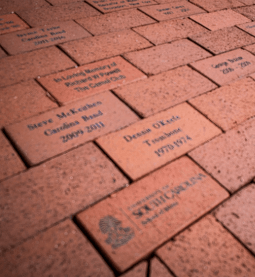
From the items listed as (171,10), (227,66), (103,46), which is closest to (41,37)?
(103,46)

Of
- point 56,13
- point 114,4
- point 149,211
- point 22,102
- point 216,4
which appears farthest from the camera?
point 216,4

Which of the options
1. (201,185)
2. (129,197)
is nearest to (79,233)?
(129,197)

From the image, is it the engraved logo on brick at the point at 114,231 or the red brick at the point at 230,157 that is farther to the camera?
the red brick at the point at 230,157

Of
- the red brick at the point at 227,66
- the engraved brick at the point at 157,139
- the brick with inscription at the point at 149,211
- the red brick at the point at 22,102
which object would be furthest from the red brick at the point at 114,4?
the brick with inscription at the point at 149,211

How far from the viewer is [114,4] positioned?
12.3ft

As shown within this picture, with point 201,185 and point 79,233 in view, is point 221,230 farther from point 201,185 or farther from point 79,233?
point 79,233

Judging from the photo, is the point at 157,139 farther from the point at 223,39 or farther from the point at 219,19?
the point at 219,19

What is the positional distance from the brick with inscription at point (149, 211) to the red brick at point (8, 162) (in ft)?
1.69

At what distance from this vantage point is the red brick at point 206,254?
146 centimetres

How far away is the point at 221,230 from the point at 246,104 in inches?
52.0

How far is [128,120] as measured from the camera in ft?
7.11

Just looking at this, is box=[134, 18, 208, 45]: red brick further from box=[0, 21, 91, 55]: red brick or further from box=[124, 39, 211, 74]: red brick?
box=[0, 21, 91, 55]: red brick

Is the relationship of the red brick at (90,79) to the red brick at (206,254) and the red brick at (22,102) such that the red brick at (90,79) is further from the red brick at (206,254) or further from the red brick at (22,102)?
the red brick at (206,254)

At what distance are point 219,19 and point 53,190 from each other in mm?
3302
